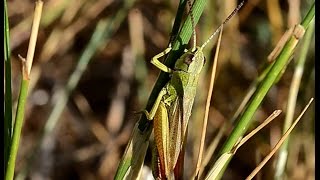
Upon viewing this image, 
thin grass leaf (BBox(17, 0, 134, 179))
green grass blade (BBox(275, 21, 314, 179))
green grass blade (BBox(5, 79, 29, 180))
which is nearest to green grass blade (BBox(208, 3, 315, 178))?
green grass blade (BBox(5, 79, 29, 180))

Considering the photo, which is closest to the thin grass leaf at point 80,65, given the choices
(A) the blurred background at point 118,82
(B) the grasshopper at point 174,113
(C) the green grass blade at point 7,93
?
(A) the blurred background at point 118,82

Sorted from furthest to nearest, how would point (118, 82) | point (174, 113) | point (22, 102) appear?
point (118, 82) < point (174, 113) < point (22, 102)

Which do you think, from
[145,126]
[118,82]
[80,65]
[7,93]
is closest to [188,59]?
[145,126]

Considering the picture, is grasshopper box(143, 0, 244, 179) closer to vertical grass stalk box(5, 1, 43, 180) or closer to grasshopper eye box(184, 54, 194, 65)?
grasshopper eye box(184, 54, 194, 65)

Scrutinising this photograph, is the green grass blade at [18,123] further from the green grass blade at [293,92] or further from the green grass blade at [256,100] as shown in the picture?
the green grass blade at [293,92]

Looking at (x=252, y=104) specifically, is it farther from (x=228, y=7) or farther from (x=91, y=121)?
(x=91, y=121)

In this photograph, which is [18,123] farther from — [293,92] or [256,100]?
[293,92]
